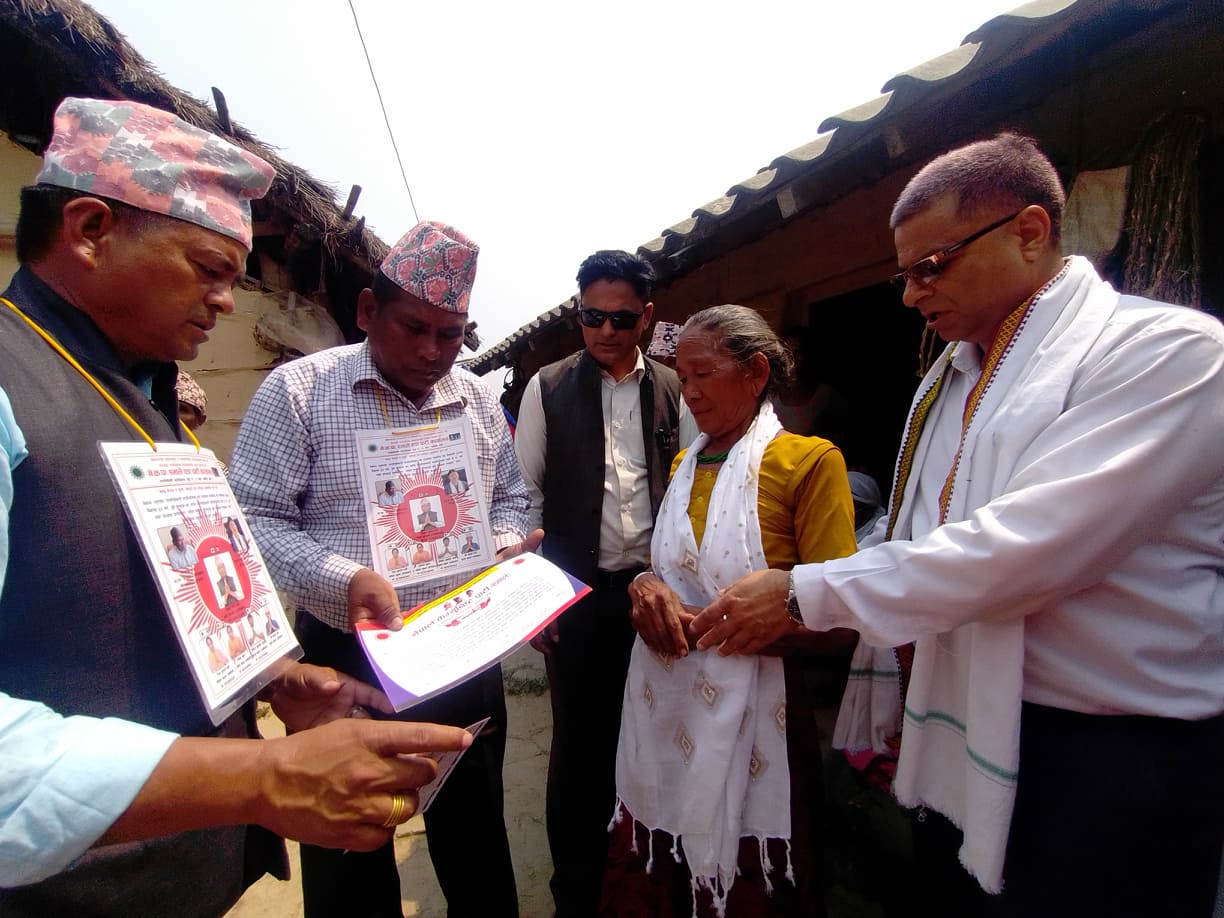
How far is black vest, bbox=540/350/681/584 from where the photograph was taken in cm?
252

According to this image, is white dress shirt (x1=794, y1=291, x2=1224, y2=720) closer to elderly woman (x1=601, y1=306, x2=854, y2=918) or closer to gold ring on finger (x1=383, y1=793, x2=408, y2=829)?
elderly woman (x1=601, y1=306, x2=854, y2=918)

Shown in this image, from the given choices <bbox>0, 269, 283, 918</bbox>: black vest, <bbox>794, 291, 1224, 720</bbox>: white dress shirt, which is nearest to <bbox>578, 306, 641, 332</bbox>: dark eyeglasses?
<bbox>794, 291, 1224, 720</bbox>: white dress shirt

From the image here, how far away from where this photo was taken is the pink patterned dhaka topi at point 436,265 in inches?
67.6

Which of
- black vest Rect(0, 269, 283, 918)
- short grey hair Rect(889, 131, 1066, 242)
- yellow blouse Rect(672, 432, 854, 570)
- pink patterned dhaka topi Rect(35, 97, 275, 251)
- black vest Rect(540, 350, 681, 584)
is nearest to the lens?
black vest Rect(0, 269, 283, 918)

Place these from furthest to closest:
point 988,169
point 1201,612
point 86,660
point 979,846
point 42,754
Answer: point 988,169
point 979,846
point 1201,612
point 86,660
point 42,754

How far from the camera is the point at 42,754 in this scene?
0.70 meters

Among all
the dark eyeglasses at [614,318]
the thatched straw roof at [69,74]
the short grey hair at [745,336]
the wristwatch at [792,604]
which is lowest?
the wristwatch at [792,604]

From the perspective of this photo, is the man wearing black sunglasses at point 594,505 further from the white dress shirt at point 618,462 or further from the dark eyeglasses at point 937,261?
the dark eyeglasses at point 937,261

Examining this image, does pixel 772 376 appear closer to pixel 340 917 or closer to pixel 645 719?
pixel 645 719

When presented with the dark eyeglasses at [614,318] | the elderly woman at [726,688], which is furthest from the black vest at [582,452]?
the elderly woman at [726,688]

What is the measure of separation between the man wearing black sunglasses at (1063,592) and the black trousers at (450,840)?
3.70ft

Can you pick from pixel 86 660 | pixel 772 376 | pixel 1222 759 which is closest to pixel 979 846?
pixel 1222 759

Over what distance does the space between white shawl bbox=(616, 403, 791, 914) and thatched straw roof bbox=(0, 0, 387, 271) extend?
441 cm

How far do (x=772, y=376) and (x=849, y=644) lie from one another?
0.87 metres
